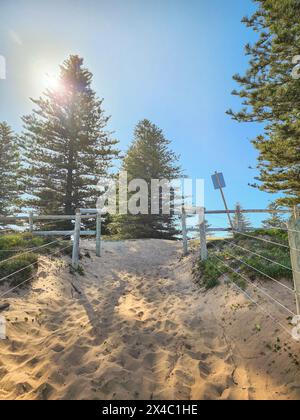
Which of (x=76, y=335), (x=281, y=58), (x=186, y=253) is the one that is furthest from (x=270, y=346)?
(x=281, y=58)

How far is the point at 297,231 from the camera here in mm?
3512

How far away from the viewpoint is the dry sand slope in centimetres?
319

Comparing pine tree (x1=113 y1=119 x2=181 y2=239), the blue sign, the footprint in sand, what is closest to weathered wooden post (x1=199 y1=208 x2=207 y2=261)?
the footprint in sand

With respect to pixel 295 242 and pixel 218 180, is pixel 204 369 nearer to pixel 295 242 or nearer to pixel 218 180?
pixel 295 242

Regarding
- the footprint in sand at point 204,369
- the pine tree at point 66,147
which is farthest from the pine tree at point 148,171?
the footprint in sand at point 204,369

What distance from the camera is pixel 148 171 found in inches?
890

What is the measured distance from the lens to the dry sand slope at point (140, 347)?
3189 millimetres

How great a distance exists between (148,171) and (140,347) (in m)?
19.3

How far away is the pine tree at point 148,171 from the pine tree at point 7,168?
13.3m

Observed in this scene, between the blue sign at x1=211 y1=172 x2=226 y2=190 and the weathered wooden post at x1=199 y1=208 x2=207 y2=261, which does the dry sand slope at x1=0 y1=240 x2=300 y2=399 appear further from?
the blue sign at x1=211 y1=172 x2=226 y2=190

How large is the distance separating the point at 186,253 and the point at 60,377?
8.04 m

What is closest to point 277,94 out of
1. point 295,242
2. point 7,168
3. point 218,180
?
point 218,180

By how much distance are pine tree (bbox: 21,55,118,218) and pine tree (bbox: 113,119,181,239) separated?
2.20 m

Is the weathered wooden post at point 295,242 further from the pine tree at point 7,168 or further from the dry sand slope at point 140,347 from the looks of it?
the pine tree at point 7,168
